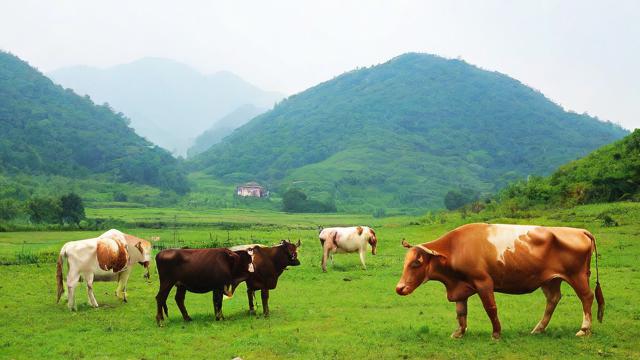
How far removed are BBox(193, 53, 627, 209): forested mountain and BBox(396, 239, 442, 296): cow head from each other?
94720 mm

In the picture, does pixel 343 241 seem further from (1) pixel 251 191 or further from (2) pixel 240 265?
(1) pixel 251 191

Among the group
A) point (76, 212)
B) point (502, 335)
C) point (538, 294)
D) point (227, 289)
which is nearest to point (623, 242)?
point (538, 294)

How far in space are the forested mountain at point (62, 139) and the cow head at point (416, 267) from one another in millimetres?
103886

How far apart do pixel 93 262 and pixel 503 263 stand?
432 inches

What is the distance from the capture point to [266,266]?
14.3m

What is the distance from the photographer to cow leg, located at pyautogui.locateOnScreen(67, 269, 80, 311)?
50.0ft

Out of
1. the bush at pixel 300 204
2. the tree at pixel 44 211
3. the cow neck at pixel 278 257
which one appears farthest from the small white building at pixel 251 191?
the cow neck at pixel 278 257

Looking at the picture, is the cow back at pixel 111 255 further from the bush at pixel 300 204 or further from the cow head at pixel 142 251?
the bush at pixel 300 204

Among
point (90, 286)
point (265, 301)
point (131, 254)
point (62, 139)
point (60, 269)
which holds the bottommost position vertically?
point (265, 301)

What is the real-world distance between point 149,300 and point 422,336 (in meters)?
9.08

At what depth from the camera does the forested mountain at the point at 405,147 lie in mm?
124938

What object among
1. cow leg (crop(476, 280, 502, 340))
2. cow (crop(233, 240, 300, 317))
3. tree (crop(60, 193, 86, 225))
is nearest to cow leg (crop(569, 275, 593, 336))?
cow leg (crop(476, 280, 502, 340))

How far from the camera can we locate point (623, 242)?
24.2 m

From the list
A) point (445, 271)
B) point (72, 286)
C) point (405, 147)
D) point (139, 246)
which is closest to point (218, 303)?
point (72, 286)
